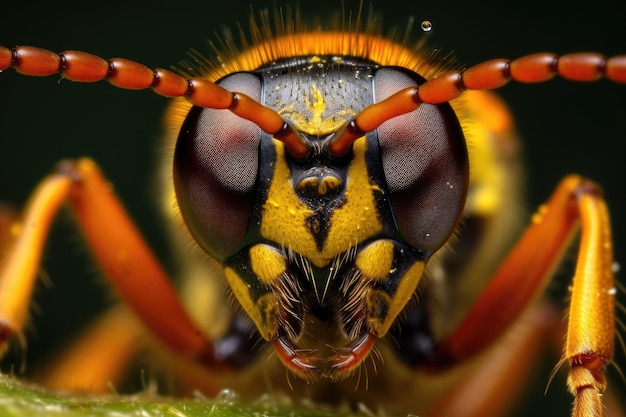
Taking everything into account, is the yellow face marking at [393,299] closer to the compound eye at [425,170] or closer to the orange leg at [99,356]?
the compound eye at [425,170]

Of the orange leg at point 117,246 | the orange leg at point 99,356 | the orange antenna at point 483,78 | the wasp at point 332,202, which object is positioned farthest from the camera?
the orange leg at point 99,356

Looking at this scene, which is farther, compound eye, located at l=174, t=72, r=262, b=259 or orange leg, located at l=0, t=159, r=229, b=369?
orange leg, located at l=0, t=159, r=229, b=369

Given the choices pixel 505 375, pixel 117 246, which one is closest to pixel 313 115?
pixel 117 246

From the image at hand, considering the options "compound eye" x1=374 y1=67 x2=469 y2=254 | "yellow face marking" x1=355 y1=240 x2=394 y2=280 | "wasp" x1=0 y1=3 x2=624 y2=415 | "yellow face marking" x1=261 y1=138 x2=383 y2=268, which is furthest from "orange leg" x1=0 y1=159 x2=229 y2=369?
"compound eye" x1=374 y1=67 x2=469 y2=254

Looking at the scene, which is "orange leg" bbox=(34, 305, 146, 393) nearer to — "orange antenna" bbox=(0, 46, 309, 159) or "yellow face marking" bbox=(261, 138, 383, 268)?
"yellow face marking" bbox=(261, 138, 383, 268)

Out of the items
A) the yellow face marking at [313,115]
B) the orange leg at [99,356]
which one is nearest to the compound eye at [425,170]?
the yellow face marking at [313,115]
